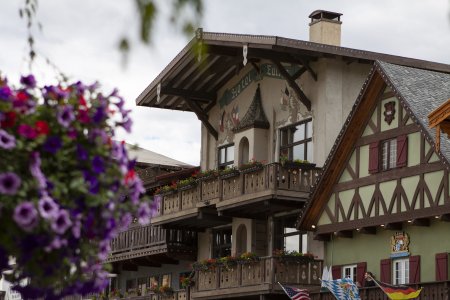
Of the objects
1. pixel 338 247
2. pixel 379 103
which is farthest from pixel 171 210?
pixel 379 103

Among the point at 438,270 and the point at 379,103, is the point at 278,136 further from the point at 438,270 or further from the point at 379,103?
the point at 438,270

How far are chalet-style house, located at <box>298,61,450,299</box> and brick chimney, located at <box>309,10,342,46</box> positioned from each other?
500cm

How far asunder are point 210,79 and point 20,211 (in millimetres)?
32589

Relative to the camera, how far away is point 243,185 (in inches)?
1464

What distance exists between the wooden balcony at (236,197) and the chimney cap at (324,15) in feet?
19.5

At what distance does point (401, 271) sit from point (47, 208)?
23.2 m

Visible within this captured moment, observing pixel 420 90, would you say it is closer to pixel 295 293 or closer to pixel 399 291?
pixel 399 291

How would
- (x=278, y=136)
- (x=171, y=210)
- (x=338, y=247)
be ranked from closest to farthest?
(x=338, y=247), (x=278, y=136), (x=171, y=210)

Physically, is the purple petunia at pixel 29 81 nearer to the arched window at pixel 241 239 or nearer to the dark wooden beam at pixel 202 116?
the arched window at pixel 241 239

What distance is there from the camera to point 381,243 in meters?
33.6

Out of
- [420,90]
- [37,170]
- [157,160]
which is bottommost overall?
[37,170]

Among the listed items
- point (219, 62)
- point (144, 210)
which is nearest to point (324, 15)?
point (219, 62)

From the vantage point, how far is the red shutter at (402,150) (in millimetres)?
32250

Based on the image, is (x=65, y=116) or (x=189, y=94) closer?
(x=65, y=116)
